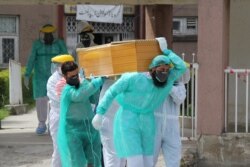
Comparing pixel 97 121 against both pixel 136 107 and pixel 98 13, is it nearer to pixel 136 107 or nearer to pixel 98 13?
pixel 136 107

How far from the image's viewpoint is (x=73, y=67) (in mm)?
7570

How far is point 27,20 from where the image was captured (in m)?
24.9

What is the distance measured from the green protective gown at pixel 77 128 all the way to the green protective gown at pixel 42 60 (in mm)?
4202

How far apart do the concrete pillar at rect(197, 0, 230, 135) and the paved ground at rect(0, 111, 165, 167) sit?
0.87 meters

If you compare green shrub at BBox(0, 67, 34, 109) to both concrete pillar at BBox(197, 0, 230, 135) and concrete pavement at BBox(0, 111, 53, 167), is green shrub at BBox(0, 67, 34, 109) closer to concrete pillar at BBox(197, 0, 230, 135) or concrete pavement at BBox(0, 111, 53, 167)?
concrete pavement at BBox(0, 111, 53, 167)

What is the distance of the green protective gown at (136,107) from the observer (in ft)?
22.3

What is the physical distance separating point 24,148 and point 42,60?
1.93 meters

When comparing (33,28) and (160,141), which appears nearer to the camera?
(160,141)

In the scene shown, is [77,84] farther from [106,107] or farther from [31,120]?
[31,120]

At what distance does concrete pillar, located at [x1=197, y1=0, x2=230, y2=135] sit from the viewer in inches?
352

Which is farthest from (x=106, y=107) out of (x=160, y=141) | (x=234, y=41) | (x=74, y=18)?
(x=74, y=18)

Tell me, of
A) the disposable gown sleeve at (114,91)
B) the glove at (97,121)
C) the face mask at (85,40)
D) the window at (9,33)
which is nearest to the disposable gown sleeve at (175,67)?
the disposable gown sleeve at (114,91)

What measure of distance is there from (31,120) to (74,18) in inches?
385

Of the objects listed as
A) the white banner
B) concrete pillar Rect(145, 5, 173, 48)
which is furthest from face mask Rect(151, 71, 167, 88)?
the white banner
